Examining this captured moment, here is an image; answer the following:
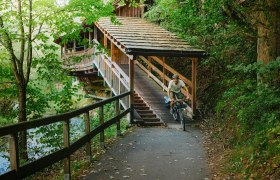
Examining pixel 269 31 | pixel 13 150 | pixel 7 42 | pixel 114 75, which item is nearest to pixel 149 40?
pixel 114 75

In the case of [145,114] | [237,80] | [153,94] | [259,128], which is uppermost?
[237,80]

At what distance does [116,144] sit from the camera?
9.23 meters

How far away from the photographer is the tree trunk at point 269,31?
26.8ft

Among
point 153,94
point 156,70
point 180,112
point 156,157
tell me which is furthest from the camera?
point 156,70

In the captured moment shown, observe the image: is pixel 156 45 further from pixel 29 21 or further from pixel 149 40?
pixel 29 21

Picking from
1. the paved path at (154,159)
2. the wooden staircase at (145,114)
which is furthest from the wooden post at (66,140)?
the wooden staircase at (145,114)

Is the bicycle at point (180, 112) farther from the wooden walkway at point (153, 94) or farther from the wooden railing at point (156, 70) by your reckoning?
the wooden railing at point (156, 70)

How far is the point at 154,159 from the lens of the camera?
24.7 ft

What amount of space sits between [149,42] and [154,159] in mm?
8036

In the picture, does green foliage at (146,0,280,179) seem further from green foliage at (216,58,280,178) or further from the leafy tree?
the leafy tree

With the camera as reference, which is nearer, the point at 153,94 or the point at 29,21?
the point at 29,21

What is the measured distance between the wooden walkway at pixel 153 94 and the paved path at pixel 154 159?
9.68 ft

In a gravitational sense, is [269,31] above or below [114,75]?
above

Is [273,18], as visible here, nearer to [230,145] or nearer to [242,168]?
[230,145]
